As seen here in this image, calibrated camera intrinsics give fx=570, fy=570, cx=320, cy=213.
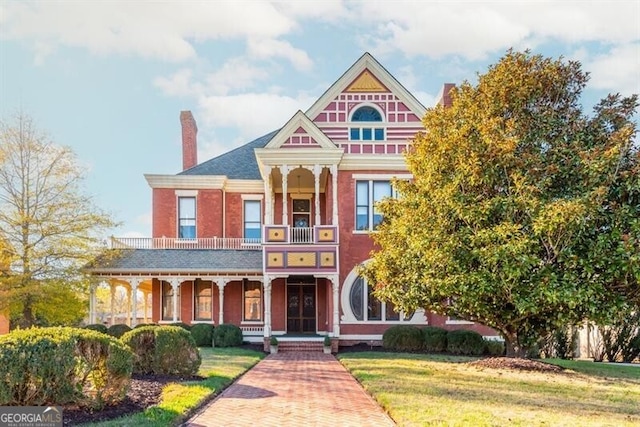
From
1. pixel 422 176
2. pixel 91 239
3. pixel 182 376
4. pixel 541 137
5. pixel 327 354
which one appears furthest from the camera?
pixel 91 239

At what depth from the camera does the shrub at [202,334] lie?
22203 millimetres

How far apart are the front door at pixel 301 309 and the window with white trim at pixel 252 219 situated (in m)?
3.54

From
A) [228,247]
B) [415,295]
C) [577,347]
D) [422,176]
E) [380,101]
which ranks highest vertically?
[380,101]

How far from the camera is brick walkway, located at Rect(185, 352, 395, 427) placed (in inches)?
324

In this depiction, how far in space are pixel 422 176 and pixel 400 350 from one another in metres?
7.65

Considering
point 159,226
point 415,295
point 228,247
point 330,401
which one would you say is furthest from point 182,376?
point 159,226

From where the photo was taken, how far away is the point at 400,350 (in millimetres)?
20797

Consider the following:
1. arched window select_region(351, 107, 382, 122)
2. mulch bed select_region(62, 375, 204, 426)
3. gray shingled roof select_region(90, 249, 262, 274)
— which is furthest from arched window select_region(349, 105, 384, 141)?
mulch bed select_region(62, 375, 204, 426)

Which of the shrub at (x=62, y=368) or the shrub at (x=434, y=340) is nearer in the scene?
the shrub at (x=62, y=368)

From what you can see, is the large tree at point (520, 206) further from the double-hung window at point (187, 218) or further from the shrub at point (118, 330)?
the double-hung window at point (187, 218)

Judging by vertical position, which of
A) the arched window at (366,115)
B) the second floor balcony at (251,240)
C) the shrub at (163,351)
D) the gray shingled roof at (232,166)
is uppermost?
the arched window at (366,115)

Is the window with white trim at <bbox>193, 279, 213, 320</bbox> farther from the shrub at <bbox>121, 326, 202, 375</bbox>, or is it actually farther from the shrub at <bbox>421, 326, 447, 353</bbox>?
the shrub at <bbox>121, 326, 202, 375</bbox>

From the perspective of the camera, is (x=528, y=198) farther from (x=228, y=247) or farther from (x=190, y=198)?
(x=190, y=198)

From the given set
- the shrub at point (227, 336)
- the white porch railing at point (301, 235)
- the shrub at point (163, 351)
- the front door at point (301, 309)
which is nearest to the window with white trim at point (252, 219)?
the front door at point (301, 309)
